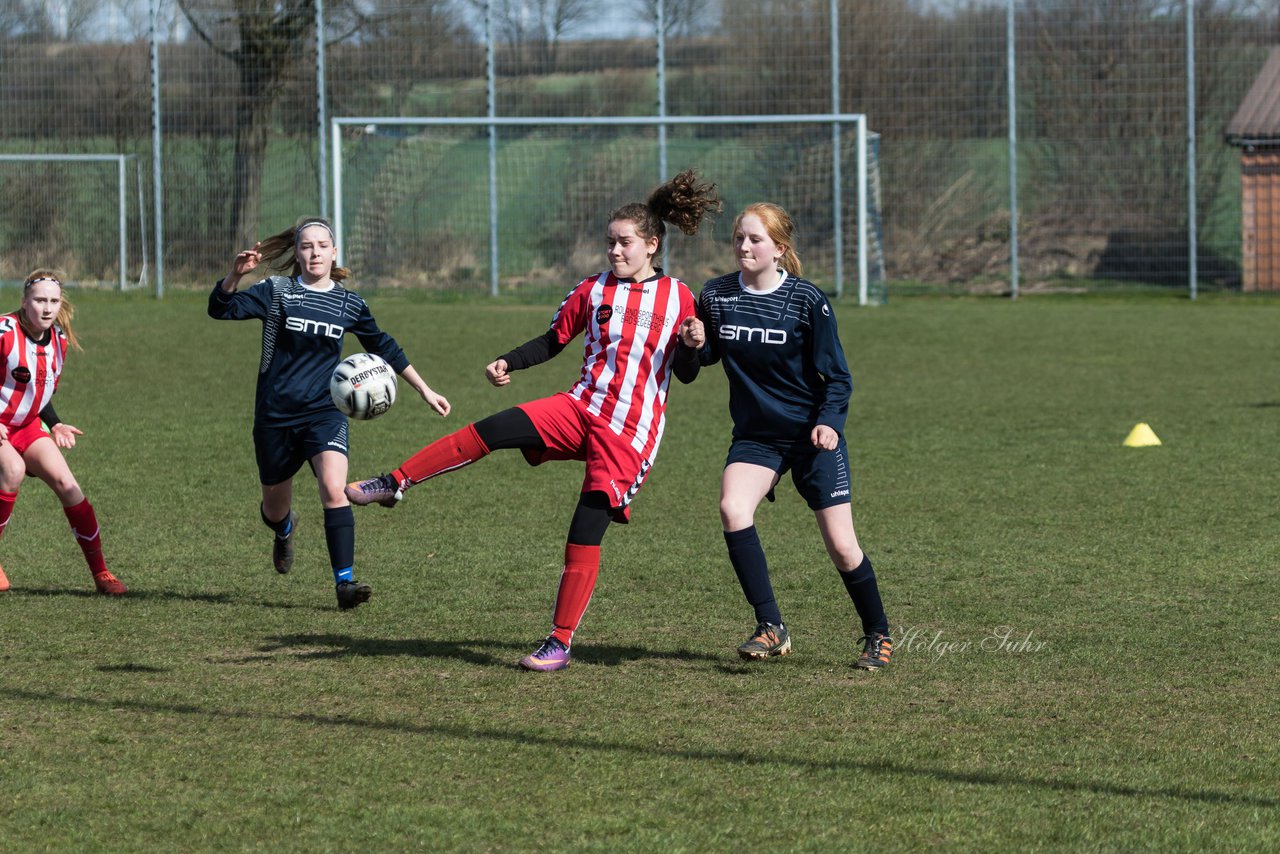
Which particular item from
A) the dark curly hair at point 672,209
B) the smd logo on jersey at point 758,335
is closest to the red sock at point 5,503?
the dark curly hair at point 672,209

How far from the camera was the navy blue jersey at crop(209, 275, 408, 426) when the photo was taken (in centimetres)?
670

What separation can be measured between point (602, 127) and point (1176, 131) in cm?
903

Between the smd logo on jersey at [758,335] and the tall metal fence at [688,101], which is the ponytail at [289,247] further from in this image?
the tall metal fence at [688,101]

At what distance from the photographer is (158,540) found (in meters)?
8.39

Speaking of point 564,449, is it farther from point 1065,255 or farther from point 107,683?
point 1065,255

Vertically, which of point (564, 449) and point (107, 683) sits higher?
point (564, 449)

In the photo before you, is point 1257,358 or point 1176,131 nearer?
point 1257,358

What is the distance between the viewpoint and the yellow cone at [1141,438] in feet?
38.1

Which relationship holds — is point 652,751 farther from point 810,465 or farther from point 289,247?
point 289,247

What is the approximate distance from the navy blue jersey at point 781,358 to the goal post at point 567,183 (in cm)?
1890

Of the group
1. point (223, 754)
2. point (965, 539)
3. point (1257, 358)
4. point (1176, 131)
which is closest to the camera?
point (223, 754)

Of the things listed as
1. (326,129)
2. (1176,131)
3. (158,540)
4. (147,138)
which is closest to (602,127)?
(326,129)

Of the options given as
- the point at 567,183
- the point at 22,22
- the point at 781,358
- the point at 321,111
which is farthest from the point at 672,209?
the point at 22,22

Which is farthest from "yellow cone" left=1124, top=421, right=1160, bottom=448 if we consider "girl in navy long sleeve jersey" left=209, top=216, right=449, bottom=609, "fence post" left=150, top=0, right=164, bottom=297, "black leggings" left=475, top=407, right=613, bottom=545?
"fence post" left=150, top=0, right=164, bottom=297
